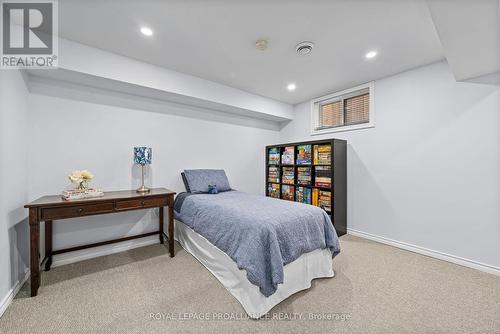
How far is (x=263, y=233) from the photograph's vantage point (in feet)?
5.26

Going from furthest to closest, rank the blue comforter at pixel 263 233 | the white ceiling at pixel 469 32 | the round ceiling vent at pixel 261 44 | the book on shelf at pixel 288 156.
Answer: the book on shelf at pixel 288 156 < the round ceiling vent at pixel 261 44 < the blue comforter at pixel 263 233 < the white ceiling at pixel 469 32

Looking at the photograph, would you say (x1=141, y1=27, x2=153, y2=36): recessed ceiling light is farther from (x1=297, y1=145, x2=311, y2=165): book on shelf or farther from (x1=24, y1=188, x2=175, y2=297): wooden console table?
(x1=297, y1=145, x2=311, y2=165): book on shelf

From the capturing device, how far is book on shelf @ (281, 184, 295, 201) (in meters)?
3.82

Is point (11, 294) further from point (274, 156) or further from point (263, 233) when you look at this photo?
point (274, 156)

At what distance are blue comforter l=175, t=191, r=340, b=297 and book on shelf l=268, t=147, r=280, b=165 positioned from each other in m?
1.96

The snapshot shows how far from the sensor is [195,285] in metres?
1.92

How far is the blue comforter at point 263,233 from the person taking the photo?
153cm

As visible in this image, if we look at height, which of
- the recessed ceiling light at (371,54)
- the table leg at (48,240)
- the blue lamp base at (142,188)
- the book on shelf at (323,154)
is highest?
the recessed ceiling light at (371,54)

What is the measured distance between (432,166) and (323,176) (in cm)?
136

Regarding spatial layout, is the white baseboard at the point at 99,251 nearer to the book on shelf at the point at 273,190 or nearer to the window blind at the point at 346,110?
the book on shelf at the point at 273,190

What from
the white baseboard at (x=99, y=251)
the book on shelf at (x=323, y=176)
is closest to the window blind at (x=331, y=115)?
the book on shelf at (x=323, y=176)

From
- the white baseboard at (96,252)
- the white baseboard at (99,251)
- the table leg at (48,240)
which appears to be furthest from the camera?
the white baseboard at (99,251)

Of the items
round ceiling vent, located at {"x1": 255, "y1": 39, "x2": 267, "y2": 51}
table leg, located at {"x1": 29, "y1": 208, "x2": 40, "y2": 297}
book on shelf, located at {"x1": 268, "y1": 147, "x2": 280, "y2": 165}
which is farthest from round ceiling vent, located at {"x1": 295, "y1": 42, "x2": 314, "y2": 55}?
table leg, located at {"x1": 29, "y1": 208, "x2": 40, "y2": 297}

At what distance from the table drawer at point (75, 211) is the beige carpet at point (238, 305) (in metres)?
0.67
